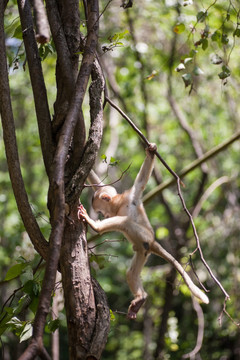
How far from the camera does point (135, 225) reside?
4.01 meters

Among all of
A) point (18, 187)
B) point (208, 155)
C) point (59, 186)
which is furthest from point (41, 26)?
point (208, 155)

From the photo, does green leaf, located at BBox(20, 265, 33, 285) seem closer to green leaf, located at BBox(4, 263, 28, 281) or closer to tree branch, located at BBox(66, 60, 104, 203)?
green leaf, located at BBox(4, 263, 28, 281)

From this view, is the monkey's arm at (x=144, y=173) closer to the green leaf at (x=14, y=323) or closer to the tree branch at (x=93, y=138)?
the tree branch at (x=93, y=138)

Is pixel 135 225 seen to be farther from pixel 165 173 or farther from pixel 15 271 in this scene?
pixel 165 173

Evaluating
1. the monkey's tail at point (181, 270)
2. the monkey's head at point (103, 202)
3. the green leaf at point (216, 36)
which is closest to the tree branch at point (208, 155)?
the monkey's head at point (103, 202)

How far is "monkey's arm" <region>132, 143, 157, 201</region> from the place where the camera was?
363 cm

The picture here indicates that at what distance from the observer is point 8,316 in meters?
2.70

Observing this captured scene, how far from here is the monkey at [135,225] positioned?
12.0ft

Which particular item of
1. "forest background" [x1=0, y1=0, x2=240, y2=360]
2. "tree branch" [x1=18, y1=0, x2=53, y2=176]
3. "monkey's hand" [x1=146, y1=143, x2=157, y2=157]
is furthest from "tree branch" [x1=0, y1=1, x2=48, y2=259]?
"forest background" [x1=0, y1=0, x2=240, y2=360]

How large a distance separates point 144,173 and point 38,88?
1544mm

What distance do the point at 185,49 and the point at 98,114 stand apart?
18.2ft

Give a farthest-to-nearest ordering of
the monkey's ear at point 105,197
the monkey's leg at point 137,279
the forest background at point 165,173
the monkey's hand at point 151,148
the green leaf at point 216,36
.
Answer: the forest background at point 165,173, the monkey's ear at point 105,197, the monkey's leg at point 137,279, the monkey's hand at point 151,148, the green leaf at point 216,36

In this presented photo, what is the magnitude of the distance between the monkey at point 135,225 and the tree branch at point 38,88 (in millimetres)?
1027

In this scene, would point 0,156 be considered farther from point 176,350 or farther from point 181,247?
point 176,350
